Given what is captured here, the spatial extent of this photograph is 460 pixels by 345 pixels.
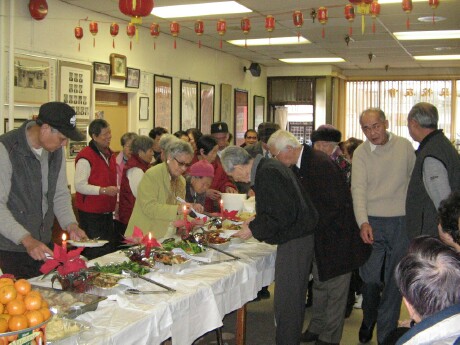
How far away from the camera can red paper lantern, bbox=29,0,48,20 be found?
216 inches

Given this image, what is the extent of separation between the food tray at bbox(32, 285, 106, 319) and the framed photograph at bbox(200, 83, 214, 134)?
7124mm

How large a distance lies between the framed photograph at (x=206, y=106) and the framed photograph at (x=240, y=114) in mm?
1116

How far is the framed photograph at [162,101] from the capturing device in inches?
314

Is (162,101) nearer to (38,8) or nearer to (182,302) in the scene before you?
(38,8)

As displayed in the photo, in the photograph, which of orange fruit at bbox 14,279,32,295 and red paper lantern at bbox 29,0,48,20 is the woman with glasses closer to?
orange fruit at bbox 14,279,32,295

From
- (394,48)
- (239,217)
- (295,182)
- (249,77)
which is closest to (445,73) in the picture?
(394,48)

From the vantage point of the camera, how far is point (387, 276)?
399 cm

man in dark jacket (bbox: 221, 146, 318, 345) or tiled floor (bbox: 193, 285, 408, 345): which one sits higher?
man in dark jacket (bbox: 221, 146, 318, 345)

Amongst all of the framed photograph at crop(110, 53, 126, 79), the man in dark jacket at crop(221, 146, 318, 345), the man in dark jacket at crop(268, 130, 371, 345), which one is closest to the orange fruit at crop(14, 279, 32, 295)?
the man in dark jacket at crop(221, 146, 318, 345)

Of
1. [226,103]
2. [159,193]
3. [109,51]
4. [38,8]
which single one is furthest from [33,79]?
[226,103]

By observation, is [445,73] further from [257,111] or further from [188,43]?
[188,43]

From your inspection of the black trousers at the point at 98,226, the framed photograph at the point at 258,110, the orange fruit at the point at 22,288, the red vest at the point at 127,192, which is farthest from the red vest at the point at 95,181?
the framed photograph at the point at 258,110

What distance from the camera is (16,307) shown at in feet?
5.63

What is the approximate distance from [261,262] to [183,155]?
2.71 feet
